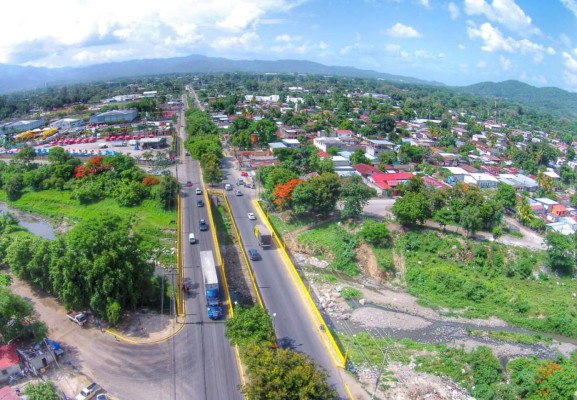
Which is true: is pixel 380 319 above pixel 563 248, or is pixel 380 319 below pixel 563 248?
below

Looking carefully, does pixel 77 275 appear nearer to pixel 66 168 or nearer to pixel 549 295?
pixel 66 168

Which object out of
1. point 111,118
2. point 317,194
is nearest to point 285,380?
point 317,194

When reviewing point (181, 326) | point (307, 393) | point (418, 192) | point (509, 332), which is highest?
point (418, 192)

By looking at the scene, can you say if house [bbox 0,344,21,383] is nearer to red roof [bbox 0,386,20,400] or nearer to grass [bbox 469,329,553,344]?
red roof [bbox 0,386,20,400]

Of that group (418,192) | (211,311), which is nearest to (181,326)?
(211,311)

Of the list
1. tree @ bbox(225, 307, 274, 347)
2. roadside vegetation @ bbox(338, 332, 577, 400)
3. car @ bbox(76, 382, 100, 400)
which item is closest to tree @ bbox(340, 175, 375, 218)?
roadside vegetation @ bbox(338, 332, 577, 400)

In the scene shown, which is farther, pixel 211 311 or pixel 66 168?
pixel 66 168

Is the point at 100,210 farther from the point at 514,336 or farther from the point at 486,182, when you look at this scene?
the point at 486,182
